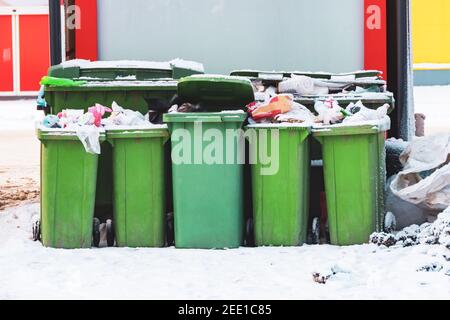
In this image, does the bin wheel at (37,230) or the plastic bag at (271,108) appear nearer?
the plastic bag at (271,108)

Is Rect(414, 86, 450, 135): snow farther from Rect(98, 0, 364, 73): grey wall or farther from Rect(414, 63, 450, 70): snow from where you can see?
Rect(98, 0, 364, 73): grey wall

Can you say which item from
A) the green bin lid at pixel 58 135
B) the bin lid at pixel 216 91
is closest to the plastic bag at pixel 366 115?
the bin lid at pixel 216 91

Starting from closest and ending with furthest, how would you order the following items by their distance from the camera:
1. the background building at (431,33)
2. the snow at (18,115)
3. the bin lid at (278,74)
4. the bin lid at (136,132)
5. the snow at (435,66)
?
the bin lid at (136,132) < the bin lid at (278,74) < the snow at (18,115) < the background building at (431,33) < the snow at (435,66)

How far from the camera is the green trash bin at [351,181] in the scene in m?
5.87

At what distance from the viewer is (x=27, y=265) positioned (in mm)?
5449

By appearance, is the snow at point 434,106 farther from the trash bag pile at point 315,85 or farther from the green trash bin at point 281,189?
the green trash bin at point 281,189

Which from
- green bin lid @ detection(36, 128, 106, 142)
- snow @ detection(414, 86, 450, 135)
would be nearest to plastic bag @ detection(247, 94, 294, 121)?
green bin lid @ detection(36, 128, 106, 142)

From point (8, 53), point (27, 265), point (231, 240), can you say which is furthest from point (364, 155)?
point (8, 53)

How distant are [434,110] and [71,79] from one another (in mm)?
13714

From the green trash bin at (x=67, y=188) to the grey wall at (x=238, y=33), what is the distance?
2491 millimetres

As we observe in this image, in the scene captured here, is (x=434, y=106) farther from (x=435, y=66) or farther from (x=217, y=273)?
(x=217, y=273)

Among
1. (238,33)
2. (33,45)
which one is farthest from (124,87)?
(33,45)

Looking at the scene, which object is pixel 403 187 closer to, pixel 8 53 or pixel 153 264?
pixel 153 264

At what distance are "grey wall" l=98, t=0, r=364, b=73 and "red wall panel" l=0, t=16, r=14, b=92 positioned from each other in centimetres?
1657
